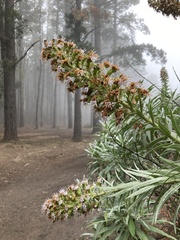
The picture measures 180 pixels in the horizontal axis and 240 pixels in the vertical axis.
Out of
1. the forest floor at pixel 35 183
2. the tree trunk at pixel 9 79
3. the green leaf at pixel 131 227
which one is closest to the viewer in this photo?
the green leaf at pixel 131 227

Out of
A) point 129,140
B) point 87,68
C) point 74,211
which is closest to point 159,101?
point 129,140

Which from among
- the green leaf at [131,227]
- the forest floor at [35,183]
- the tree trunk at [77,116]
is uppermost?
the tree trunk at [77,116]

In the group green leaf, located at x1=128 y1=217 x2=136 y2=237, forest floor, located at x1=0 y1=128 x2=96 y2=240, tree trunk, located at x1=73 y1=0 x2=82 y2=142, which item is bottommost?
forest floor, located at x1=0 y1=128 x2=96 y2=240

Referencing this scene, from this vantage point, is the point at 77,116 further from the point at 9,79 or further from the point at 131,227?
the point at 131,227

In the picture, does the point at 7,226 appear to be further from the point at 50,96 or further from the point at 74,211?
Result: the point at 50,96

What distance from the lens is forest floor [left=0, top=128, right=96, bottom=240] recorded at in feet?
19.5

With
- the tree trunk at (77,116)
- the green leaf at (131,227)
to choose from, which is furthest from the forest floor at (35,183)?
the green leaf at (131,227)

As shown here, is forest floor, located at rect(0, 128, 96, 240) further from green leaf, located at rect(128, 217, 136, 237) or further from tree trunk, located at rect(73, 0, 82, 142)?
green leaf, located at rect(128, 217, 136, 237)

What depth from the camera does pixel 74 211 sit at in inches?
91.5

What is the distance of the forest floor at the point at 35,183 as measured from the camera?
593 centimetres

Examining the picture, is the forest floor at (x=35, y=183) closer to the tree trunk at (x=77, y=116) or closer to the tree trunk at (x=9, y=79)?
the tree trunk at (x=77, y=116)

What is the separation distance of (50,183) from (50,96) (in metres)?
41.9

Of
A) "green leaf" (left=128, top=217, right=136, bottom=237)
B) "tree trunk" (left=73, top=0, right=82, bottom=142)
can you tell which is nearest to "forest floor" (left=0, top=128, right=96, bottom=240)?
"tree trunk" (left=73, top=0, right=82, bottom=142)

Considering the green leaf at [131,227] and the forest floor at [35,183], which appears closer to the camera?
the green leaf at [131,227]
